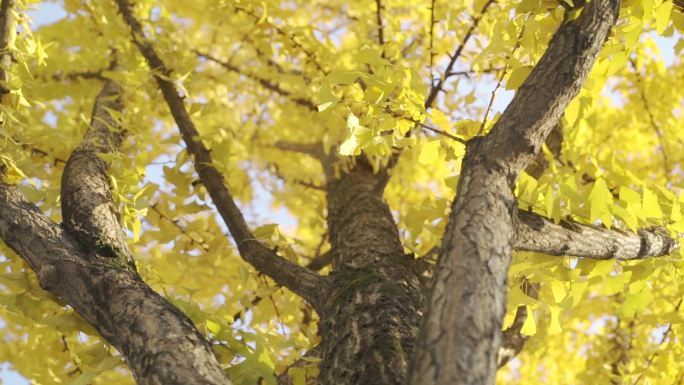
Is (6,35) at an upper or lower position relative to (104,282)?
upper

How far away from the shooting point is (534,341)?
2.52 meters

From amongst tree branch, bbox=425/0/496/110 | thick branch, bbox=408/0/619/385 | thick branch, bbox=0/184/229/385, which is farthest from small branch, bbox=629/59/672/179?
thick branch, bbox=0/184/229/385

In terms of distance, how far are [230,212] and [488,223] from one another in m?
0.97

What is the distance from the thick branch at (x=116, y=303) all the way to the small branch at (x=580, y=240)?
560 millimetres

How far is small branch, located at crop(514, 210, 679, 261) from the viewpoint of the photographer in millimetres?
1102

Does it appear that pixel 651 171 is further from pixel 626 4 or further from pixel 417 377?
pixel 417 377

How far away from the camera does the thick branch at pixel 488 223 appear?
791 mm

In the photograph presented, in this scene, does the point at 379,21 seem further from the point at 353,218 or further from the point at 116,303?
the point at 116,303

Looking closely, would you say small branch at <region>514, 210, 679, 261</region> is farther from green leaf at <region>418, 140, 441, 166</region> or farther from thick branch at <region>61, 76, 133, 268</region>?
thick branch at <region>61, 76, 133, 268</region>

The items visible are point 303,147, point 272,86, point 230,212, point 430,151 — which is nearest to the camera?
point 430,151

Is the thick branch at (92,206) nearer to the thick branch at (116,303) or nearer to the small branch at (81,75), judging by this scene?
the thick branch at (116,303)

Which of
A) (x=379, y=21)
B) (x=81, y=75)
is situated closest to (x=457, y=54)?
(x=379, y=21)

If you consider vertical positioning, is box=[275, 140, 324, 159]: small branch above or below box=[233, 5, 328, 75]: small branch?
above

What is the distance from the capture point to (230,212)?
5.74ft
